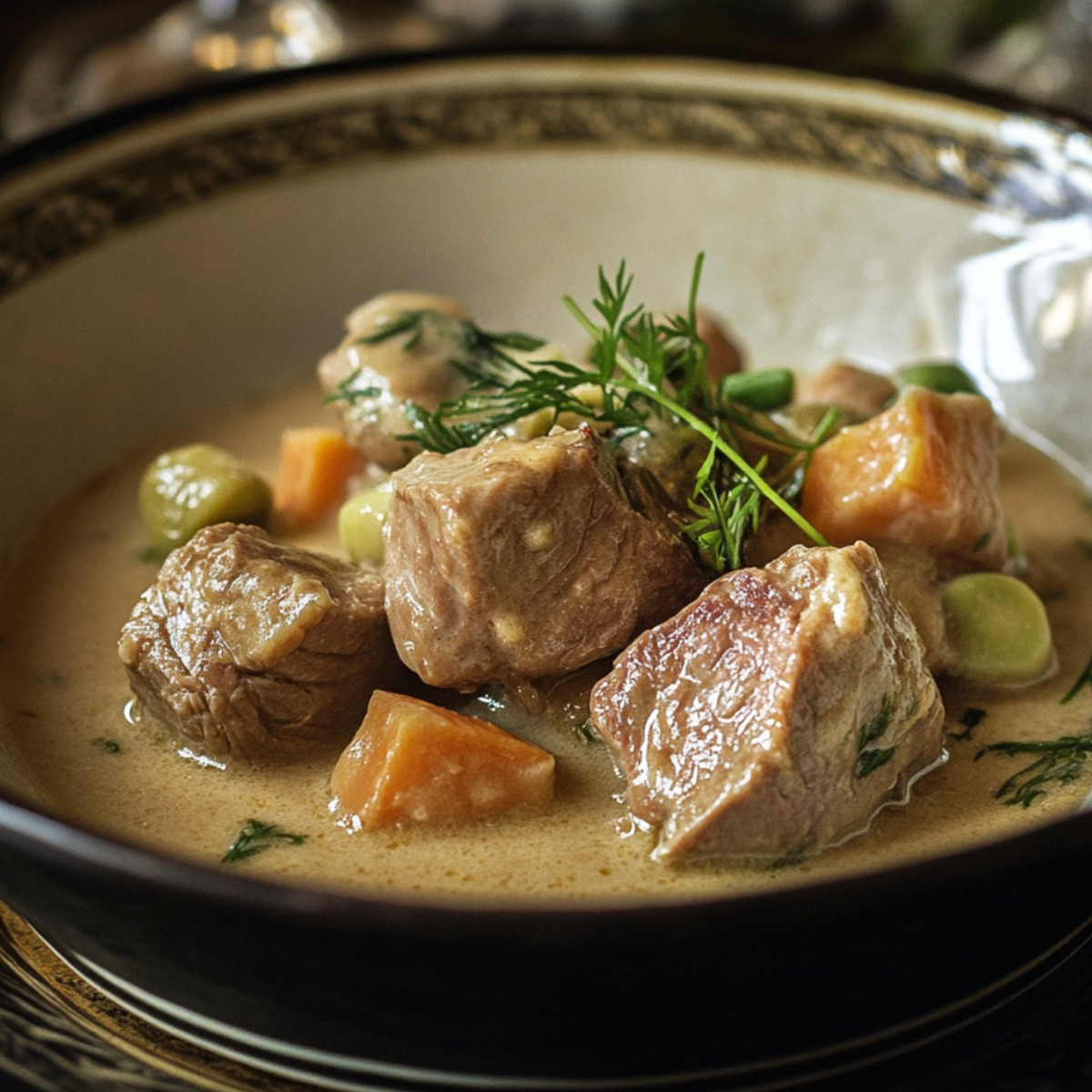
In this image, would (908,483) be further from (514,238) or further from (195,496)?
(514,238)

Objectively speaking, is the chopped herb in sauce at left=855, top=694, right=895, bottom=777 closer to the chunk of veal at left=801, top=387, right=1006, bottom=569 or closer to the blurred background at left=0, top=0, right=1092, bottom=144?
the chunk of veal at left=801, top=387, right=1006, bottom=569

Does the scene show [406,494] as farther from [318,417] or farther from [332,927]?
[318,417]

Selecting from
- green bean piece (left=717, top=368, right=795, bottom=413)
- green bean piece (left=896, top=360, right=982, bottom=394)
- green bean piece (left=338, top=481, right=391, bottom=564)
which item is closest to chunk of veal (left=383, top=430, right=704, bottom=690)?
green bean piece (left=338, top=481, right=391, bottom=564)

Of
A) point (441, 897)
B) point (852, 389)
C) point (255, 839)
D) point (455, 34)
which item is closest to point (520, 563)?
point (255, 839)

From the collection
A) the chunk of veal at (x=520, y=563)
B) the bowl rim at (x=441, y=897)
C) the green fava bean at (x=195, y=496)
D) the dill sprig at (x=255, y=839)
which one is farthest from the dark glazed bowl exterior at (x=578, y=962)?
the green fava bean at (x=195, y=496)

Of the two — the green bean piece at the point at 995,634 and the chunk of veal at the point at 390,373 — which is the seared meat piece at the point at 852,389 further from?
the chunk of veal at the point at 390,373

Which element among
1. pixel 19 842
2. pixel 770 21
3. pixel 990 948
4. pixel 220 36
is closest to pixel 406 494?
pixel 19 842

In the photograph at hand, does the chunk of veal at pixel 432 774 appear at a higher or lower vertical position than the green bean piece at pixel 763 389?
lower
